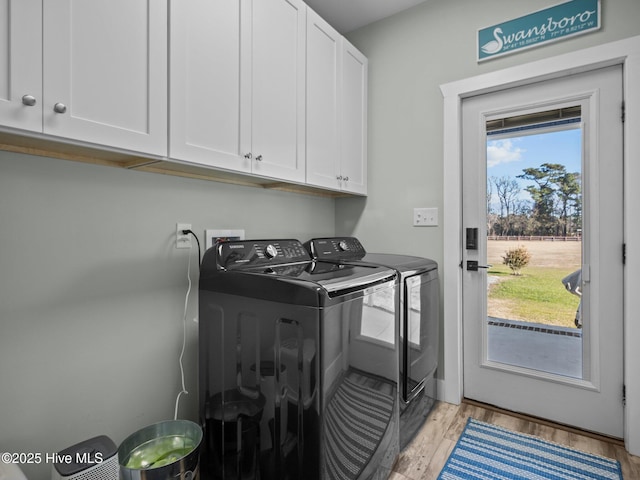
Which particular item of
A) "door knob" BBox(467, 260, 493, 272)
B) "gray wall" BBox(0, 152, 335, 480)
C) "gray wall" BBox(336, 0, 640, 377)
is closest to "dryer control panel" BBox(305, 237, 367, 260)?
"gray wall" BBox(336, 0, 640, 377)

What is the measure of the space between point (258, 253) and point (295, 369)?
60cm

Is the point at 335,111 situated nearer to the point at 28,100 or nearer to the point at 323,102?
the point at 323,102

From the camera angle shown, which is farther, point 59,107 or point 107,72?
point 107,72

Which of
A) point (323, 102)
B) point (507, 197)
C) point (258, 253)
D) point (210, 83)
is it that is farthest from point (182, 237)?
point (507, 197)

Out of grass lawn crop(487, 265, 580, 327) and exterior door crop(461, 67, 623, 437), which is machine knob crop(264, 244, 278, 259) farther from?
grass lawn crop(487, 265, 580, 327)

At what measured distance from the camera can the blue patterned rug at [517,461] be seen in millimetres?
1514

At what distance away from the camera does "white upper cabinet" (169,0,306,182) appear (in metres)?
1.24

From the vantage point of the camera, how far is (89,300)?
126cm

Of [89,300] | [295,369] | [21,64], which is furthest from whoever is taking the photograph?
[89,300]

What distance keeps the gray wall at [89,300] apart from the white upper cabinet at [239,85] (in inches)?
12.8

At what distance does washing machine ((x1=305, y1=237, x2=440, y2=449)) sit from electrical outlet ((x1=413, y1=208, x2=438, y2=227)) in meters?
0.36

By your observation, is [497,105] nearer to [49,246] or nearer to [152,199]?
[152,199]

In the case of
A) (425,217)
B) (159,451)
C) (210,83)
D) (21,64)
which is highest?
(210,83)

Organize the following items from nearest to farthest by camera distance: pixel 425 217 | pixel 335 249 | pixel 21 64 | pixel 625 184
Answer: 1. pixel 21 64
2. pixel 625 184
3. pixel 335 249
4. pixel 425 217
